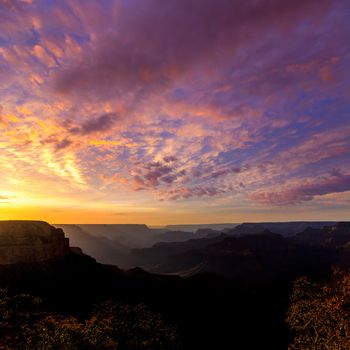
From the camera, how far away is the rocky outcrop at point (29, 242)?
105125 mm

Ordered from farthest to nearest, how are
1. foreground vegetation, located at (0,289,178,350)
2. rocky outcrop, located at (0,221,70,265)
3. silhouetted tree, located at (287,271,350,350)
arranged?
rocky outcrop, located at (0,221,70,265), foreground vegetation, located at (0,289,178,350), silhouetted tree, located at (287,271,350,350)

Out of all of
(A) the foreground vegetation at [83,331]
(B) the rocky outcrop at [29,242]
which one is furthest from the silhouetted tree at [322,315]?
(B) the rocky outcrop at [29,242]

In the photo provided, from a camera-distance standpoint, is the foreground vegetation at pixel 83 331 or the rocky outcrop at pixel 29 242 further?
the rocky outcrop at pixel 29 242

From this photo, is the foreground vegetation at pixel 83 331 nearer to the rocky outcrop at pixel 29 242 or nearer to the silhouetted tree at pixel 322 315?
the silhouetted tree at pixel 322 315

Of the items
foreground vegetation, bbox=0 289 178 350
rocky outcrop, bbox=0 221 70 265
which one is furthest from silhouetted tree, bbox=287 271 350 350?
rocky outcrop, bbox=0 221 70 265

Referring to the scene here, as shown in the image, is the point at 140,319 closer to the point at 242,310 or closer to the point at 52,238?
the point at 242,310

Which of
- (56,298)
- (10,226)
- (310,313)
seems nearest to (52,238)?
(10,226)

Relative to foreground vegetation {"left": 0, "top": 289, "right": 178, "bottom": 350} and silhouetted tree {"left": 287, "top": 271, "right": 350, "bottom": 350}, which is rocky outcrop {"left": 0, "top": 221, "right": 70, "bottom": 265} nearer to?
foreground vegetation {"left": 0, "top": 289, "right": 178, "bottom": 350}

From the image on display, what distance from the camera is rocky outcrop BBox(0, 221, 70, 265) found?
10512cm

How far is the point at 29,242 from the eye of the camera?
363 feet

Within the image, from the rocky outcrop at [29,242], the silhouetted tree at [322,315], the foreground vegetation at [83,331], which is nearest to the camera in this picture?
the silhouetted tree at [322,315]

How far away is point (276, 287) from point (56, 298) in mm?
123608

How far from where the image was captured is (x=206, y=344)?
82.5m

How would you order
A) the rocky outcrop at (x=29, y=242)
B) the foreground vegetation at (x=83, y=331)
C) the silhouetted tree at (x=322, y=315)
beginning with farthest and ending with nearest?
the rocky outcrop at (x=29, y=242), the foreground vegetation at (x=83, y=331), the silhouetted tree at (x=322, y=315)
